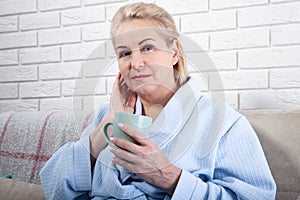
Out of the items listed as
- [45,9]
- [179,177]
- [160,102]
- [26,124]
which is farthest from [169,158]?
[45,9]

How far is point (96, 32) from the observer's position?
5.84 feet

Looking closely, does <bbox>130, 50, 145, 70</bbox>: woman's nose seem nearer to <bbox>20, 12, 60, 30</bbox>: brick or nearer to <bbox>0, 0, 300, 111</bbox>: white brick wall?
<bbox>0, 0, 300, 111</bbox>: white brick wall

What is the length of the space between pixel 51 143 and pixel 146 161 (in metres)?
0.69

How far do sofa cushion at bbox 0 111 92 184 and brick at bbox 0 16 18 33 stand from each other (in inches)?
19.4

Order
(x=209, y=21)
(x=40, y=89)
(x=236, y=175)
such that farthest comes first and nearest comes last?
(x=40, y=89) < (x=209, y=21) < (x=236, y=175)

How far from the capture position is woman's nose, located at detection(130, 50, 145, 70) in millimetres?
824

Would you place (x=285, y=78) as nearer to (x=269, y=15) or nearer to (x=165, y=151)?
(x=269, y=15)

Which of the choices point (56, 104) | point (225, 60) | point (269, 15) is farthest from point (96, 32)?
point (269, 15)

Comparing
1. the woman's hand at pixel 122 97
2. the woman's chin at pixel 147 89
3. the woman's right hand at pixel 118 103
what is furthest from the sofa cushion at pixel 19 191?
the woman's chin at pixel 147 89

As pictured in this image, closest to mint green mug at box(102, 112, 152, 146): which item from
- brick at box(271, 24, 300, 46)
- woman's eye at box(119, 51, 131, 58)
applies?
woman's eye at box(119, 51, 131, 58)

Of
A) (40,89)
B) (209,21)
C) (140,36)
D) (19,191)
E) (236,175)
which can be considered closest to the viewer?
(140,36)

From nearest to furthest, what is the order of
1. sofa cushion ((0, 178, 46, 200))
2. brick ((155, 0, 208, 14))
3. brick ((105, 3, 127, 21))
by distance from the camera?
sofa cushion ((0, 178, 46, 200)) → brick ((155, 0, 208, 14)) → brick ((105, 3, 127, 21))

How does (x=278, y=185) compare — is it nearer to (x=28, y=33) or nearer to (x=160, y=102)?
(x=160, y=102)

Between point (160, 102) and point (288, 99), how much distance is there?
57 cm
